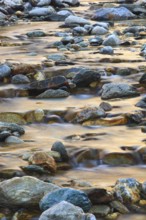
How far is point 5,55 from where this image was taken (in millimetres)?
8945

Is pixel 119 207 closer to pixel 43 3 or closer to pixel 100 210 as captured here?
pixel 100 210

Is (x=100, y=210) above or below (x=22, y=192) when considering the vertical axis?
below

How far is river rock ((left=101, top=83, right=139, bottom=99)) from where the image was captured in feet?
20.4

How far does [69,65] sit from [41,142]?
3.39m

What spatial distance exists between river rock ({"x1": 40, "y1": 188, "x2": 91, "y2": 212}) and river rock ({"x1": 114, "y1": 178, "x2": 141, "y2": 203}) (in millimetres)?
298

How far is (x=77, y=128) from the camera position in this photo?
520 centimetres

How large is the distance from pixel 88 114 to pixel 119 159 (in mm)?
1153

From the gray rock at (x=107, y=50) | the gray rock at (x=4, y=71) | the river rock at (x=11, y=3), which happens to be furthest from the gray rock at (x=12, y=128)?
the river rock at (x=11, y=3)

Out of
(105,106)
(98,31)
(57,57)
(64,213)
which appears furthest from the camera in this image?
(98,31)

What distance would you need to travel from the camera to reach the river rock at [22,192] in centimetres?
330

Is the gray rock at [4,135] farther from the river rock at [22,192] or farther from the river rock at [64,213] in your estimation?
the river rock at [64,213]

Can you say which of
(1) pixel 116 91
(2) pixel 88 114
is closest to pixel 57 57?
(1) pixel 116 91

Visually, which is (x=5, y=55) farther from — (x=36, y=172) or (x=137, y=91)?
(x=36, y=172)

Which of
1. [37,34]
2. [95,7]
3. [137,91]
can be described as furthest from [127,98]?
[95,7]
